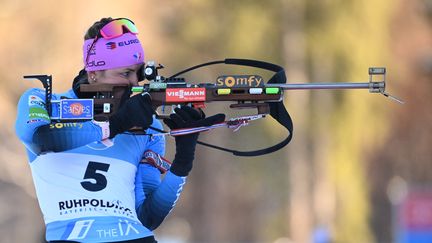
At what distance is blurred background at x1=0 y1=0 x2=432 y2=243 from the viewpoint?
23750 millimetres

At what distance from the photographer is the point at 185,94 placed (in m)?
4.62

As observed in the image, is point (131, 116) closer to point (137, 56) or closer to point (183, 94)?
point (183, 94)

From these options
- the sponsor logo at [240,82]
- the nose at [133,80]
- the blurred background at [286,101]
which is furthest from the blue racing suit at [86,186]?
the blurred background at [286,101]

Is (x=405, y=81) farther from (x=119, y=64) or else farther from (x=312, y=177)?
(x=119, y=64)

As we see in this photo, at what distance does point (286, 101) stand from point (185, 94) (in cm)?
2049

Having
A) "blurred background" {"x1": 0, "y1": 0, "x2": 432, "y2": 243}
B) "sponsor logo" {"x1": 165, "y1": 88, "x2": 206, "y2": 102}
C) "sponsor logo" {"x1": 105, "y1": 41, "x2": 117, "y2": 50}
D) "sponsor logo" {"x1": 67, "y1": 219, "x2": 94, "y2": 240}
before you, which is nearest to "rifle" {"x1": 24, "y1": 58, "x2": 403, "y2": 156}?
"sponsor logo" {"x1": 165, "y1": 88, "x2": 206, "y2": 102}

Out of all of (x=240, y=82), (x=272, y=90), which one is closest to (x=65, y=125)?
(x=240, y=82)

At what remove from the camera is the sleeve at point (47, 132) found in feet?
14.3

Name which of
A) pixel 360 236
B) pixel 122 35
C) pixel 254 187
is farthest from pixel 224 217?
pixel 122 35

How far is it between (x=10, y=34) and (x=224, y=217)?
314 inches

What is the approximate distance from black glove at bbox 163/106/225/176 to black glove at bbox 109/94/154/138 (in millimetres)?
192

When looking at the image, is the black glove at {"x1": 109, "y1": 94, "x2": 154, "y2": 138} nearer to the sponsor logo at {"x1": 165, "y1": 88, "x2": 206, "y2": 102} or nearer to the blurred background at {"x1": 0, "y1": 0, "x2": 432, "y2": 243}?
the sponsor logo at {"x1": 165, "y1": 88, "x2": 206, "y2": 102}

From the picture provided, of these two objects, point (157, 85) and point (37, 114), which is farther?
point (157, 85)

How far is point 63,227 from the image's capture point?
457cm
